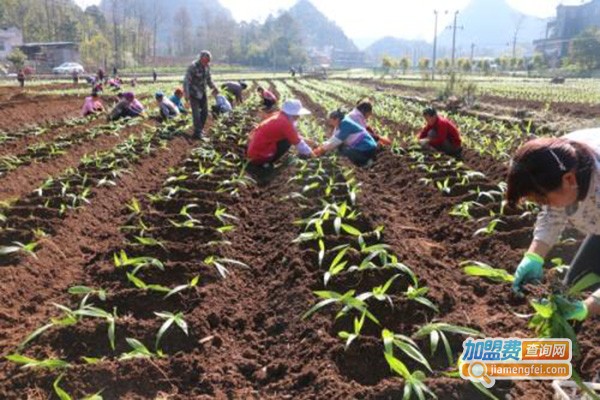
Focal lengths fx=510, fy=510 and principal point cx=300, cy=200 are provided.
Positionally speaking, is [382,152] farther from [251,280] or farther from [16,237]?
[16,237]

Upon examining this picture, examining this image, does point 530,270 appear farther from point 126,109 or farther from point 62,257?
point 126,109

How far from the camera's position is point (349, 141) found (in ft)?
24.7

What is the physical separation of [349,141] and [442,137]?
169cm

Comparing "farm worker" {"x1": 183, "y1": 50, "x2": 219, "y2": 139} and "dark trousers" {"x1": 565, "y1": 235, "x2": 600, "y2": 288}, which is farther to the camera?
"farm worker" {"x1": 183, "y1": 50, "x2": 219, "y2": 139}

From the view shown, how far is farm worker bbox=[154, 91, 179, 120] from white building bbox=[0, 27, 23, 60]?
60.4 meters

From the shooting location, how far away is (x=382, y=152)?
8.91m

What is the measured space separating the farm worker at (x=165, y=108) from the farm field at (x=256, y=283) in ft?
18.7

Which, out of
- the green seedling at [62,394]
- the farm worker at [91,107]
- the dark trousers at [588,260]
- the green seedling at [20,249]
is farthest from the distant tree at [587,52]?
the green seedling at [62,394]

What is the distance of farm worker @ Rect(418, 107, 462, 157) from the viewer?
26.7ft

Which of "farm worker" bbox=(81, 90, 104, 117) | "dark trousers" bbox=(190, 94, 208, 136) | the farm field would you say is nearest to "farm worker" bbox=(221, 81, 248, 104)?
"farm worker" bbox=(81, 90, 104, 117)

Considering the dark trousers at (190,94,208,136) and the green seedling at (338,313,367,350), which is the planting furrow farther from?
the dark trousers at (190,94,208,136)

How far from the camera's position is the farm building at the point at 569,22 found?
4141 inches

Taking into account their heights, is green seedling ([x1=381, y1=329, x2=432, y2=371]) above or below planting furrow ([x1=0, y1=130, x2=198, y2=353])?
above

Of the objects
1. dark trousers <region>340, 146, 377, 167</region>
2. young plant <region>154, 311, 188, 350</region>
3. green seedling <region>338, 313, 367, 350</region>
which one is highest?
dark trousers <region>340, 146, 377, 167</region>
